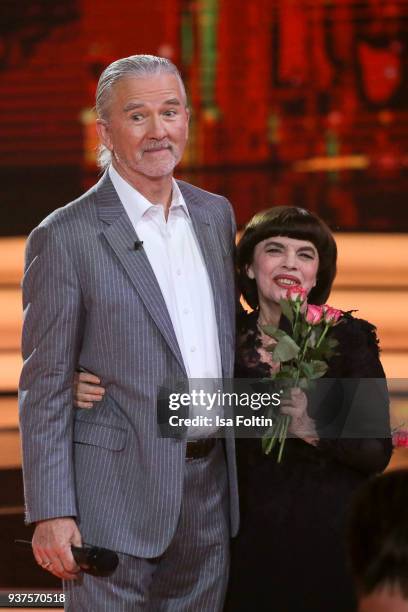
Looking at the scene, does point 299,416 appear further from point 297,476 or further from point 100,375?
point 100,375

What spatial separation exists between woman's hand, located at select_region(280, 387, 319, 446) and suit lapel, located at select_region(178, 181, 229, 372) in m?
0.21

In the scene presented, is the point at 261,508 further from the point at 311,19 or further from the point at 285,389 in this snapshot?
the point at 311,19

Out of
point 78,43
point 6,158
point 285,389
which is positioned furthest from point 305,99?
point 285,389

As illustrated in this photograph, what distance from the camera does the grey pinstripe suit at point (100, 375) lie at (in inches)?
102

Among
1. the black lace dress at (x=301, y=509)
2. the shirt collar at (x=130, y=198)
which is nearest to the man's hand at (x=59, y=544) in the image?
the black lace dress at (x=301, y=509)

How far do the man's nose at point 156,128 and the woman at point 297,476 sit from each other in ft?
1.26

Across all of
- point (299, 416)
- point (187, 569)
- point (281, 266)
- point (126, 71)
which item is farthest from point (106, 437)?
point (126, 71)

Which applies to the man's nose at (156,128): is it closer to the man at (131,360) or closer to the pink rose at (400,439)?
the man at (131,360)

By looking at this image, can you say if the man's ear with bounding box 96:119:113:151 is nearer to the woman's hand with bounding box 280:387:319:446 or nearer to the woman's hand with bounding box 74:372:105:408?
the woman's hand with bounding box 74:372:105:408

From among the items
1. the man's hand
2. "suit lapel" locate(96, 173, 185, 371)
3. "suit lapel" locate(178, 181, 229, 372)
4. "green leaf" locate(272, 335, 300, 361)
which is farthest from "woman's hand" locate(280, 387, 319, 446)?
the man's hand

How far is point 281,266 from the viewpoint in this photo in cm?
285

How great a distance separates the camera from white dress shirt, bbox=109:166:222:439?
2.68 m

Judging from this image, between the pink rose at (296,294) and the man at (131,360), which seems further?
the pink rose at (296,294)

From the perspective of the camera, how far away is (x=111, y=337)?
2.60m
